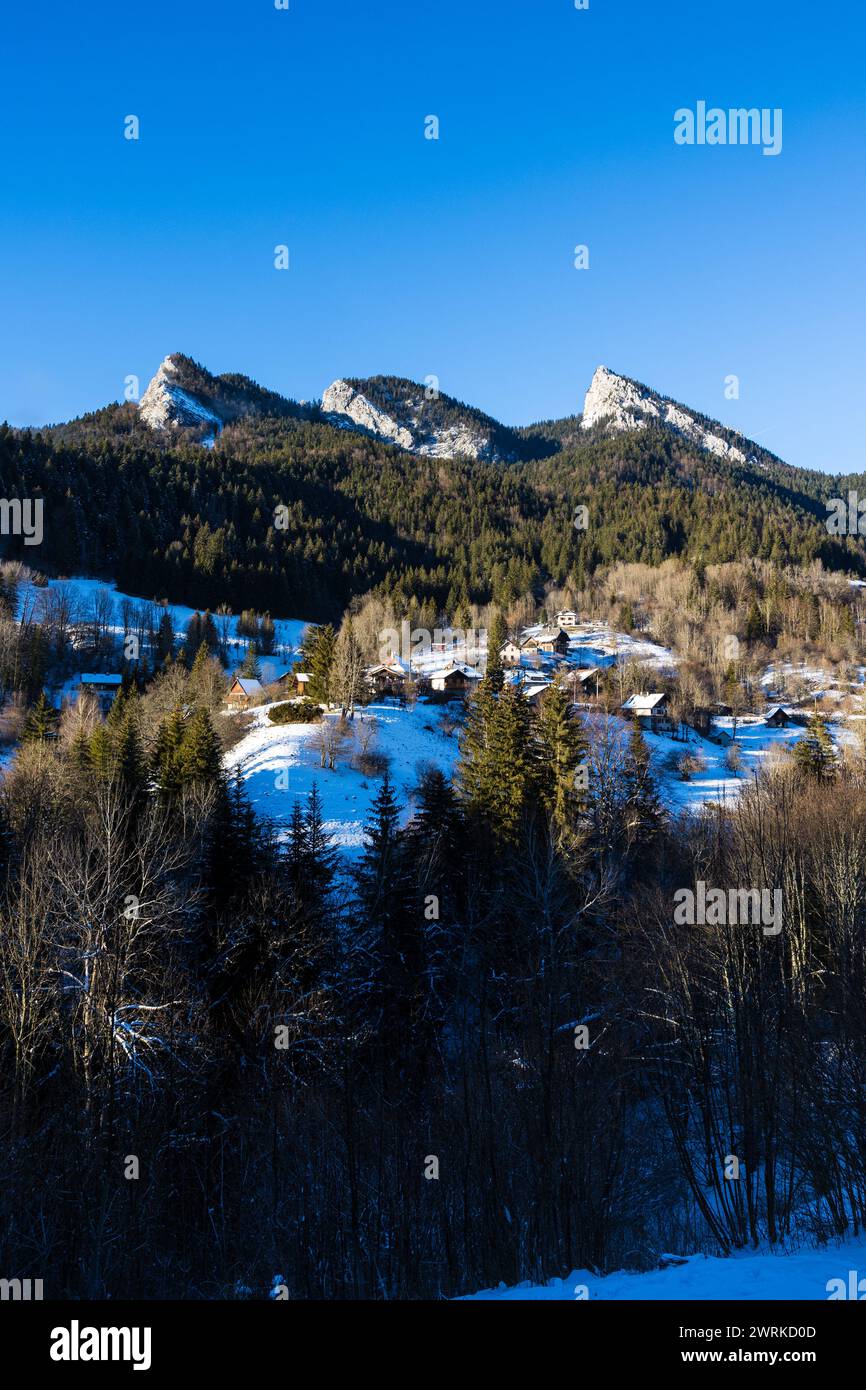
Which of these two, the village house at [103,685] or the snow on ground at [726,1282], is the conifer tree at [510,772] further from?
the village house at [103,685]

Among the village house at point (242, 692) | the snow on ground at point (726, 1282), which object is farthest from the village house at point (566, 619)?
the snow on ground at point (726, 1282)

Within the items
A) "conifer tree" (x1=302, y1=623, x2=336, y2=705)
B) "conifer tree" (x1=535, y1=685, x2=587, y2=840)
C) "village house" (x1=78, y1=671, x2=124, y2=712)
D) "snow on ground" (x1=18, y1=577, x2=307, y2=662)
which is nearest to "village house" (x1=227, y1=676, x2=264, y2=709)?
"conifer tree" (x1=302, y1=623, x2=336, y2=705)

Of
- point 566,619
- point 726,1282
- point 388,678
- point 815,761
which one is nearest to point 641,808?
point 815,761

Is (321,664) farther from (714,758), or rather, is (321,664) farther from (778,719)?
(778,719)
